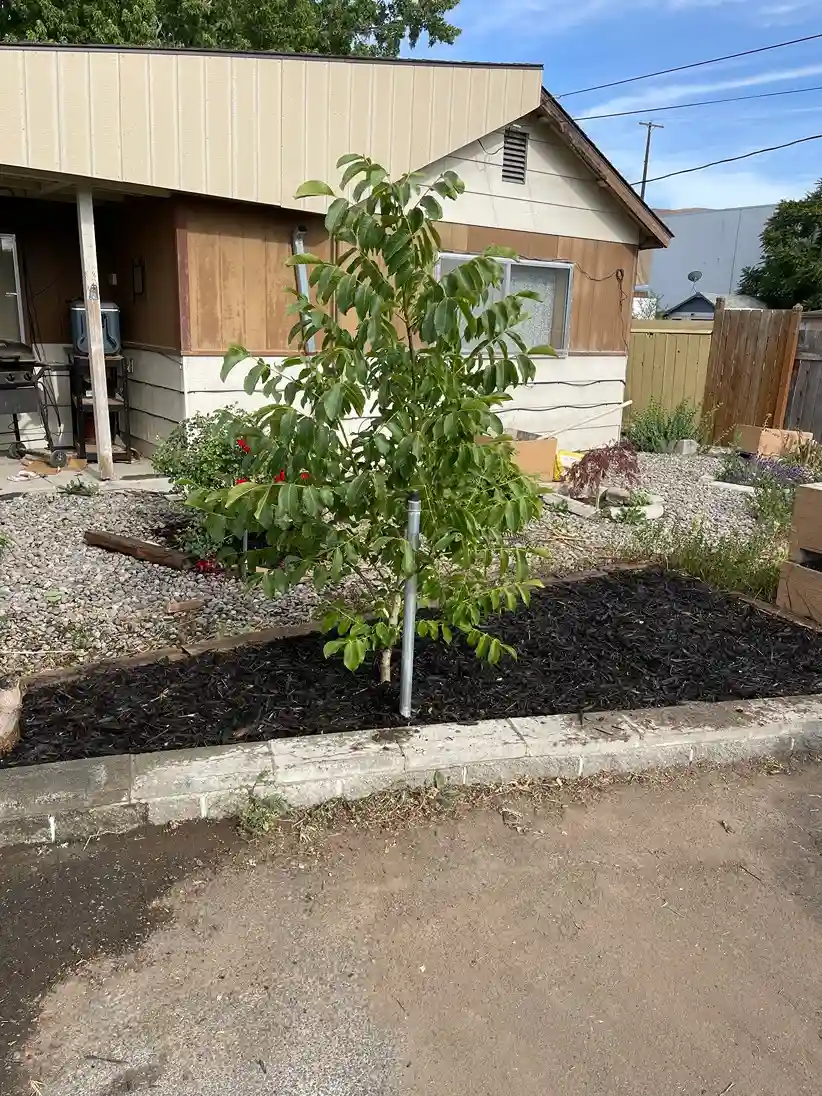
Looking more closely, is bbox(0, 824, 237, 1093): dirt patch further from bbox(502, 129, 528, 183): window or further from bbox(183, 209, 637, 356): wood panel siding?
bbox(502, 129, 528, 183): window

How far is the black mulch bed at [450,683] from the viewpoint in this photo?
3.11 metres

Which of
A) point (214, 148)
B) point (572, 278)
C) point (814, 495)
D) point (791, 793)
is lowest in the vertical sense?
point (791, 793)

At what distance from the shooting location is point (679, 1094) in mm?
1835

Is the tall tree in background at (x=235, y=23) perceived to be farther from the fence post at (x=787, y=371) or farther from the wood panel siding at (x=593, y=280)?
the fence post at (x=787, y=371)

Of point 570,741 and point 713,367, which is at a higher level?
point 713,367

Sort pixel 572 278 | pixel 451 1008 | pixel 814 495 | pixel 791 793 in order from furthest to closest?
1. pixel 572 278
2. pixel 814 495
3. pixel 791 793
4. pixel 451 1008

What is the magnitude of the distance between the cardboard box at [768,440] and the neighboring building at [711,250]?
91.1 feet

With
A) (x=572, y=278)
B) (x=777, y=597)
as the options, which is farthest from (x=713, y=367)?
(x=777, y=597)

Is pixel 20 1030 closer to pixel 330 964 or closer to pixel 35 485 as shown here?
pixel 330 964

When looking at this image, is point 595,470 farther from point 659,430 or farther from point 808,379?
point 808,379

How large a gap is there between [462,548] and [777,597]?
2.53 m

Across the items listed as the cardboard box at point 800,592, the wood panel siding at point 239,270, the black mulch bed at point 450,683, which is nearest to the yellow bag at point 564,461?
the wood panel siding at point 239,270

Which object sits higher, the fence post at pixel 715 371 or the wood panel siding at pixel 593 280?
the wood panel siding at pixel 593 280

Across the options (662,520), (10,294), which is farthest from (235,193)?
(662,520)
